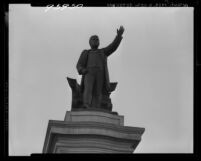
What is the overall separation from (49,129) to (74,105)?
3.42ft

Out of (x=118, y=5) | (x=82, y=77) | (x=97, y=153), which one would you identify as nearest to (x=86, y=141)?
(x=97, y=153)

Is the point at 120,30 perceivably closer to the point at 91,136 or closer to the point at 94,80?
the point at 94,80

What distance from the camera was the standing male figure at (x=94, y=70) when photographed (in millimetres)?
24328

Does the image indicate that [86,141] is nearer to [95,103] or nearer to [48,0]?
[95,103]

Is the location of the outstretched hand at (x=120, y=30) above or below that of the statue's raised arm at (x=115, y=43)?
above

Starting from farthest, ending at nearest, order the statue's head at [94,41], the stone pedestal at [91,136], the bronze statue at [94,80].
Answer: the statue's head at [94,41] < the bronze statue at [94,80] < the stone pedestal at [91,136]

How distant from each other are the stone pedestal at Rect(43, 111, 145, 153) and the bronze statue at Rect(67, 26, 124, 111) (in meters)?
0.67

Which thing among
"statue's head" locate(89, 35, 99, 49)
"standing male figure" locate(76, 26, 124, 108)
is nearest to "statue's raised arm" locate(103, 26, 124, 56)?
"standing male figure" locate(76, 26, 124, 108)

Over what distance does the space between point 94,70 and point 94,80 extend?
10.4 inches

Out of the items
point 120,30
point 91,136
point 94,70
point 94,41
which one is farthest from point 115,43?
point 91,136

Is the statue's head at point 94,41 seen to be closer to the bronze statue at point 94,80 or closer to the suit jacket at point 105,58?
the bronze statue at point 94,80

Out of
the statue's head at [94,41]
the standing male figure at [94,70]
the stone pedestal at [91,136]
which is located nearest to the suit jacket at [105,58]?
the standing male figure at [94,70]

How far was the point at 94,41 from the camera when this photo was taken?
24750mm
